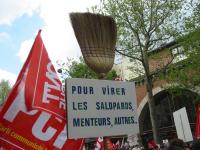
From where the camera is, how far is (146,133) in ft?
104

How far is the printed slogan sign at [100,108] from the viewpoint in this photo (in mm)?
4109

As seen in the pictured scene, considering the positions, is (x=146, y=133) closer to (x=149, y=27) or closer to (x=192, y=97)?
(x=192, y=97)

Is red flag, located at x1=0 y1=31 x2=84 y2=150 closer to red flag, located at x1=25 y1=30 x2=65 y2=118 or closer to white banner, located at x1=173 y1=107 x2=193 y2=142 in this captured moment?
red flag, located at x1=25 y1=30 x2=65 y2=118

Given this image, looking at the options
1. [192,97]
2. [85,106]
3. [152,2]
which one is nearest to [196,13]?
[152,2]

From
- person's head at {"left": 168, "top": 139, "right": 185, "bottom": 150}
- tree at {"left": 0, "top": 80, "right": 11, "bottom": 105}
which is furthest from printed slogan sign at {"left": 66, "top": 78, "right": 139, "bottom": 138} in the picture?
tree at {"left": 0, "top": 80, "right": 11, "bottom": 105}

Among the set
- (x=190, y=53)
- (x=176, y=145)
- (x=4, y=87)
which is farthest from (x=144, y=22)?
(x=4, y=87)

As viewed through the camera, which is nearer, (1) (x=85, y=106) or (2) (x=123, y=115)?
(1) (x=85, y=106)

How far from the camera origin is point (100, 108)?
435cm

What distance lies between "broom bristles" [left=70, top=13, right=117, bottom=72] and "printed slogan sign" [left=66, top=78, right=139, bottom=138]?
1.03 feet

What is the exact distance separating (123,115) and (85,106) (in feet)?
1.74

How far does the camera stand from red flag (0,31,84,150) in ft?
16.7

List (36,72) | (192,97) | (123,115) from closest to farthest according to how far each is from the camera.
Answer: (123,115) < (36,72) < (192,97)

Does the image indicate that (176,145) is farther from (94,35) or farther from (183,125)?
(183,125)

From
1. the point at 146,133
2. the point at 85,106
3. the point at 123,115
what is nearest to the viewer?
the point at 85,106
